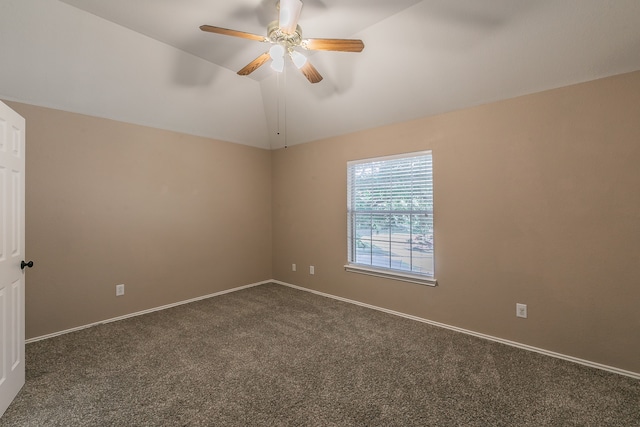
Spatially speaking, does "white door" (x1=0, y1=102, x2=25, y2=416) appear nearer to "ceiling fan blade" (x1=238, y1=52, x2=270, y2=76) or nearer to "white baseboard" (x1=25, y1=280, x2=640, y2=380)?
"white baseboard" (x1=25, y1=280, x2=640, y2=380)

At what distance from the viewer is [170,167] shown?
3.69 metres

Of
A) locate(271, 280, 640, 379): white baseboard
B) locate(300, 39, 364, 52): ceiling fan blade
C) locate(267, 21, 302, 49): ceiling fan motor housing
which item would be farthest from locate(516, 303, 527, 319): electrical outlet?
locate(267, 21, 302, 49): ceiling fan motor housing

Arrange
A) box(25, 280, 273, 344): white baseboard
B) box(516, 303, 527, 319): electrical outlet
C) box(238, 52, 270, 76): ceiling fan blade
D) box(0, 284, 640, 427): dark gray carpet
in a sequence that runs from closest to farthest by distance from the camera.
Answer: box(0, 284, 640, 427): dark gray carpet
box(238, 52, 270, 76): ceiling fan blade
box(516, 303, 527, 319): electrical outlet
box(25, 280, 273, 344): white baseboard

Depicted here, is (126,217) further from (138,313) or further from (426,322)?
(426,322)

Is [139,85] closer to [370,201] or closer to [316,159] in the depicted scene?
[316,159]

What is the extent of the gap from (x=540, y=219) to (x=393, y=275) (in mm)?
1584

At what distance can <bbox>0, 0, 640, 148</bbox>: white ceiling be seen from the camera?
2105mm

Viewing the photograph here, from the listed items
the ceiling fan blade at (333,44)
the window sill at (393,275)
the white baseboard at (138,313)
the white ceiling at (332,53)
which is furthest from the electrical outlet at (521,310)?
the white baseboard at (138,313)

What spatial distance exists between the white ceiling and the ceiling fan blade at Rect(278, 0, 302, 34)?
0.57 m

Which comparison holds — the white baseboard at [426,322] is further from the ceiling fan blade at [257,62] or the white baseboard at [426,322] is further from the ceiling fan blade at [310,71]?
the ceiling fan blade at [257,62]

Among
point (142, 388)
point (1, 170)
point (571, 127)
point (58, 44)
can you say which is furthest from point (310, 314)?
point (58, 44)

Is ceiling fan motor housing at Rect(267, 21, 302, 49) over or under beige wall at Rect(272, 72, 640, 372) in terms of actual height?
over

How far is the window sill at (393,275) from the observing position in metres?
3.16

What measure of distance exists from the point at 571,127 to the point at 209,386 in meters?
3.53
